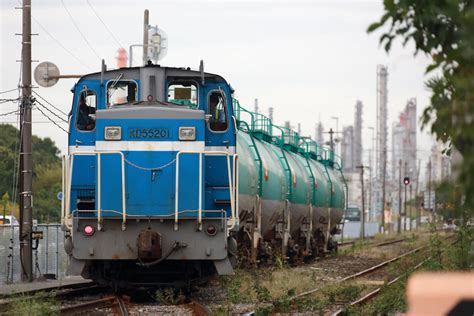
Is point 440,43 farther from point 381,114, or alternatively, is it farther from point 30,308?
point 381,114

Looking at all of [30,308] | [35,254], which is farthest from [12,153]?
[30,308]

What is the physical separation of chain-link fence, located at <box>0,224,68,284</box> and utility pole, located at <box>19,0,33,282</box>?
509mm

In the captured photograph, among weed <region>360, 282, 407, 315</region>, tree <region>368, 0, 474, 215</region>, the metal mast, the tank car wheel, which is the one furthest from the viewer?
the metal mast

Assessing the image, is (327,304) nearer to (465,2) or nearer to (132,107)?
(132,107)

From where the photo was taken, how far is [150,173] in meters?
14.7

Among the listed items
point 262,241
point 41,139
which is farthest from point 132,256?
point 41,139

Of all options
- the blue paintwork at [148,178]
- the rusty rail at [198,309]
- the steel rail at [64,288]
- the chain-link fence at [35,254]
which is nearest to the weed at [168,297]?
the rusty rail at [198,309]

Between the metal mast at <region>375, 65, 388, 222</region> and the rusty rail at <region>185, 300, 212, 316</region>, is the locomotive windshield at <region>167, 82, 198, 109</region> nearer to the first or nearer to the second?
the rusty rail at <region>185, 300, 212, 316</region>

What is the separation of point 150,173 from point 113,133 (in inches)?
33.9

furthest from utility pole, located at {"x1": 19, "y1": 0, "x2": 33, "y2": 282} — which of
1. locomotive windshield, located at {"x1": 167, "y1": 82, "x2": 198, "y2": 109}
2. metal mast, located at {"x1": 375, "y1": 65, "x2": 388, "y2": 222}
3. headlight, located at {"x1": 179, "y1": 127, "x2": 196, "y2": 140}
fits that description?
metal mast, located at {"x1": 375, "y1": 65, "x2": 388, "y2": 222}

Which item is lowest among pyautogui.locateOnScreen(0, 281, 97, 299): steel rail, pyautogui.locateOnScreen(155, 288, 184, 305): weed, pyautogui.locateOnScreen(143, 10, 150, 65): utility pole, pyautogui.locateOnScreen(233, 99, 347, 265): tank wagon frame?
pyautogui.locateOnScreen(0, 281, 97, 299): steel rail

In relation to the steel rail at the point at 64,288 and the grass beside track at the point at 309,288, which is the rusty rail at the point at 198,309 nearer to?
the grass beside track at the point at 309,288

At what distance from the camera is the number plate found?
579 inches

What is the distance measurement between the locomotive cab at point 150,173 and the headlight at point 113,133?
0.6 inches
